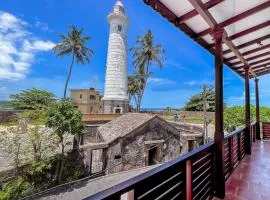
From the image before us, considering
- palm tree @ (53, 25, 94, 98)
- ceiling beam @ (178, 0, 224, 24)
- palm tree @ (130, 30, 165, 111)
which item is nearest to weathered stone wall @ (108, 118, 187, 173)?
ceiling beam @ (178, 0, 224, 24)

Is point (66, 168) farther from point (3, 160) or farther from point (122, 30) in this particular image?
point (122, 30)

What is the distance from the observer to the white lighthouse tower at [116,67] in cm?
2541

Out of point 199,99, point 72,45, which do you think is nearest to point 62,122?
point 72,45

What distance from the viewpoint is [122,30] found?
26484 millimetres

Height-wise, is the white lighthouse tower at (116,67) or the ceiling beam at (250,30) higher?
the white lighthouse tower at (116,67)

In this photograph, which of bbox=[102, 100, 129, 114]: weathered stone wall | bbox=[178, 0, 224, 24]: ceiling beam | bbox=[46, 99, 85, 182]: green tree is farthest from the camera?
bbox=[102, 100, 129, 114]: weathered stone wall

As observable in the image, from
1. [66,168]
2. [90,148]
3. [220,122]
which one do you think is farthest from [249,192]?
[66,168]

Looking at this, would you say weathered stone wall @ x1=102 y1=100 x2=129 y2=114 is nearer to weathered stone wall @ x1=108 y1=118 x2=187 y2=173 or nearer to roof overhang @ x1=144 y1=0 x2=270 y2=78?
weathered stone wall @ x1=108 y1=118 x2=187 y2=173

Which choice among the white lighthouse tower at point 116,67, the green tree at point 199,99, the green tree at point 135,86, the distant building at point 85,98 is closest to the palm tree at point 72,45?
the white lighthouse tower at point 116,67

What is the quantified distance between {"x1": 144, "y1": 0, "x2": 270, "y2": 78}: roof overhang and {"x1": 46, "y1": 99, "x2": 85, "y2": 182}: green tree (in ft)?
31.8

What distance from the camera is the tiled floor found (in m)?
2.96

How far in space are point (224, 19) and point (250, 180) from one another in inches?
115

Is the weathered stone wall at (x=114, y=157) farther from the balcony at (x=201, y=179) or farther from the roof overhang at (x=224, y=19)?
the roof overhang at (x=224, y=19)

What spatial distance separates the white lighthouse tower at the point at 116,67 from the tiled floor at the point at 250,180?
21009mm
